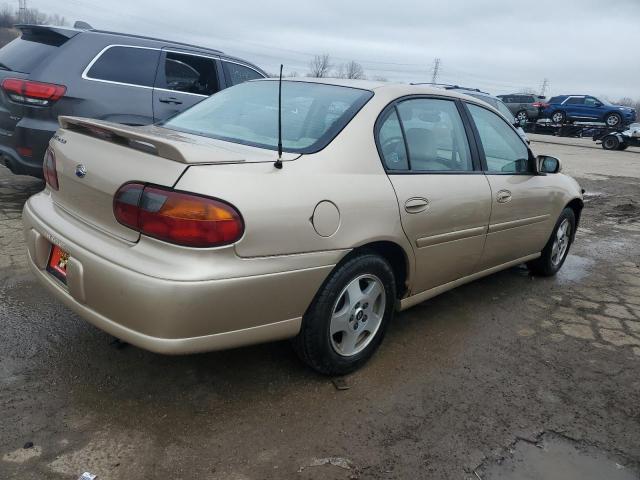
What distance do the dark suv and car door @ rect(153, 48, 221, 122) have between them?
1 centimetres

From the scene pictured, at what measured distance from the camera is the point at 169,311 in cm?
213

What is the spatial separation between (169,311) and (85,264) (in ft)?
1.69

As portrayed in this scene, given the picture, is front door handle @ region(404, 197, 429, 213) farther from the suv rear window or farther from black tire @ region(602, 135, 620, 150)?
black tire @ region(602, 135, 620, 150)

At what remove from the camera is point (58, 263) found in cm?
262

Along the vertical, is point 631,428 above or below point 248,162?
below

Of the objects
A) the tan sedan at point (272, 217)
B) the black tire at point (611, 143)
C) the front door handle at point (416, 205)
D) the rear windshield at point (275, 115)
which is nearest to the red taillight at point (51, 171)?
the tan sedan at point (272, 217)

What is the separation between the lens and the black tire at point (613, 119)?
27859mm

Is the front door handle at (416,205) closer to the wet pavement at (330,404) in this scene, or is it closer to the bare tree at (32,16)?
→ the wet pavement at (330,404)

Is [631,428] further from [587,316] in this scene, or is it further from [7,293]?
[7,293]

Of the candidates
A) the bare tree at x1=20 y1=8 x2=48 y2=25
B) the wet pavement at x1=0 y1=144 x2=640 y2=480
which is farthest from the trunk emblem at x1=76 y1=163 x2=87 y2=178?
the bare tree at x1=20 y1=8 x2=48 y2=25

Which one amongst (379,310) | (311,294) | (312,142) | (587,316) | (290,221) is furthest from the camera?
(587,316)

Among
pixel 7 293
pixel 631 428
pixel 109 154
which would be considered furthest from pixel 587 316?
→ pixel 7 293

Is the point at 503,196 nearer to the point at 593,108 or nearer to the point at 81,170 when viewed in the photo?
the point at 81,170

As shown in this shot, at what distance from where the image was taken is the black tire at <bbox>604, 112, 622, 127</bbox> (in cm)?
2786
